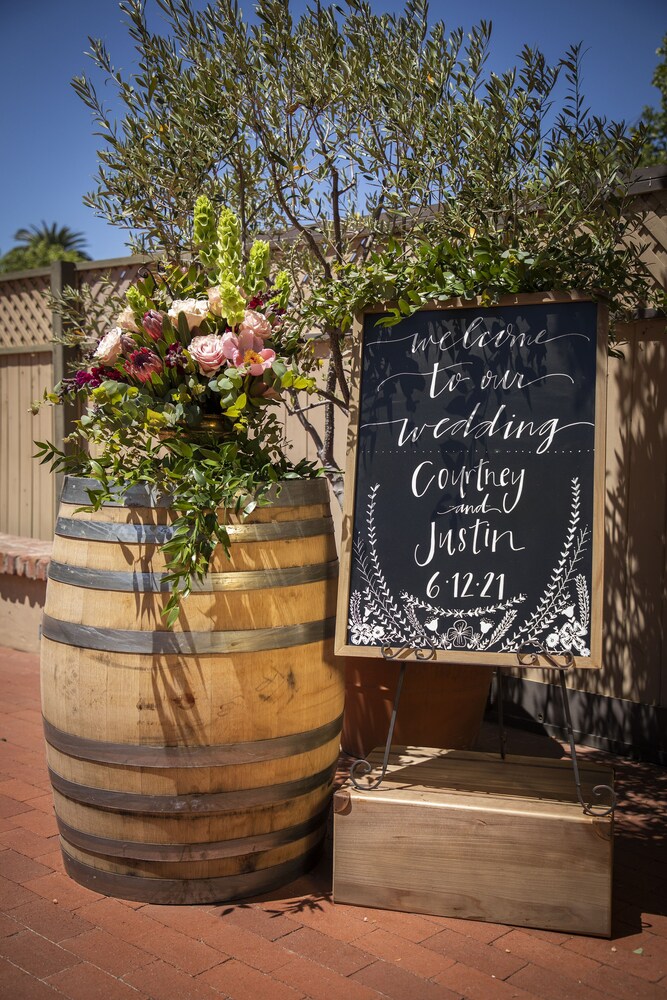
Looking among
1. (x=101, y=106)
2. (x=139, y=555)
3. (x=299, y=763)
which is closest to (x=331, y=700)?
(x=299, y=763)

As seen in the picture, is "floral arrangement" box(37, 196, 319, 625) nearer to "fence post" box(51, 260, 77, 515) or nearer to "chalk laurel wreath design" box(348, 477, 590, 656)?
"chalk laurel wreath design" box(348, 477, 590, 656)

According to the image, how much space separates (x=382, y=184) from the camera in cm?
329

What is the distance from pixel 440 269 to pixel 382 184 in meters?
0.87

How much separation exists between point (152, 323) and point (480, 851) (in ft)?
5.72

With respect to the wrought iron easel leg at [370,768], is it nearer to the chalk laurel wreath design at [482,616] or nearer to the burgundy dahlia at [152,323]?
the chalk laurel wreath design at [482,616]

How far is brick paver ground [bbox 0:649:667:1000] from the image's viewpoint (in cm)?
206

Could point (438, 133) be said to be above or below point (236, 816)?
above

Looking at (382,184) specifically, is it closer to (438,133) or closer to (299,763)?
(438,133)

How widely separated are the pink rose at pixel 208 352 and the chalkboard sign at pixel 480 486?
0.49m

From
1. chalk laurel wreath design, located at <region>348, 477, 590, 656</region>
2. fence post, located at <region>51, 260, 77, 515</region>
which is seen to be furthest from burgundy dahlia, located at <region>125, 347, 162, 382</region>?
fence post, located at <region>51, 260, 77, 515</region>

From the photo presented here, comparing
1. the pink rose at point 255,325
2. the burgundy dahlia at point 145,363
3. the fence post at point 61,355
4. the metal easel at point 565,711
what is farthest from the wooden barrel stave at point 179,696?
the fence post at point 61,355

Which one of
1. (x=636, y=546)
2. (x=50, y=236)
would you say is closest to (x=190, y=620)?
(x=636, y=546)

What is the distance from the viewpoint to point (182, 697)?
2.33 meters

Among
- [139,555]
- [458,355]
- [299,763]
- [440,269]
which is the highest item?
[440,269]
